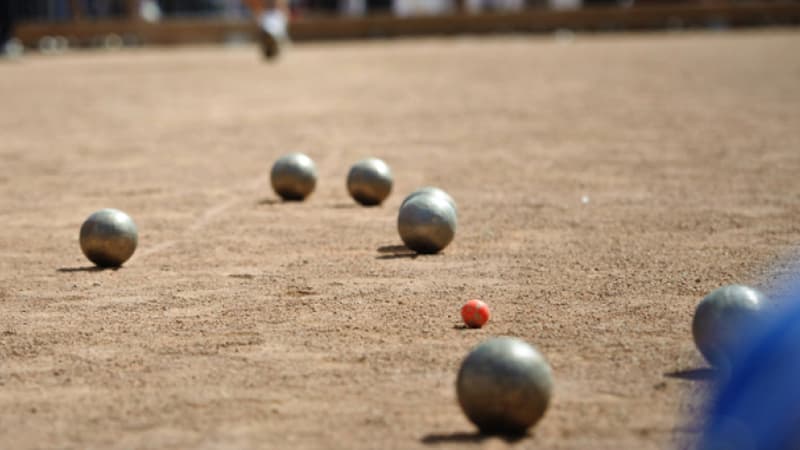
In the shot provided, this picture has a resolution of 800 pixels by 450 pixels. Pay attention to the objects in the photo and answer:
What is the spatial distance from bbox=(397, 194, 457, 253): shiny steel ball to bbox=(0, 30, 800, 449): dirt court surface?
0.16 meters

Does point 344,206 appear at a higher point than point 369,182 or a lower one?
lower

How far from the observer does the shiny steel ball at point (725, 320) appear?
584cm

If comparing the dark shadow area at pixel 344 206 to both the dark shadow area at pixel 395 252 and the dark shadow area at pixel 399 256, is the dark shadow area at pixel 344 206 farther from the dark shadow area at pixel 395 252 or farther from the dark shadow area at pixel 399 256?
the dark shadow area at pixel 399 256

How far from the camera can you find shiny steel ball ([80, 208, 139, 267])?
8891 millimetres

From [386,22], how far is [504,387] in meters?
49.3

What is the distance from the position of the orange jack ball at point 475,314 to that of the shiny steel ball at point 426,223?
7.05ft

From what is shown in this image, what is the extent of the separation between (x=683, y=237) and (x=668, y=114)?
10419mm

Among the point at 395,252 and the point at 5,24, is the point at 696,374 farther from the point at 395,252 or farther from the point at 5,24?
the point at 5,24

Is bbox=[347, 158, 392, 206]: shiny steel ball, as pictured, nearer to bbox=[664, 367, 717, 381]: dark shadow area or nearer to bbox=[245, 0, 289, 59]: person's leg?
bbox=[664, 367, 717, 381]: dark shadow area

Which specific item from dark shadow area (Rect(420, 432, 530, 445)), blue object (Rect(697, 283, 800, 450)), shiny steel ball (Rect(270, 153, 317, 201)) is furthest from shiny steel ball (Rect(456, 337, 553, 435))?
shiny steel ball (Rect(270, 153, 317, 201))

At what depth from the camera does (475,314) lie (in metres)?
6.98

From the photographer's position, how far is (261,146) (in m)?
17.0

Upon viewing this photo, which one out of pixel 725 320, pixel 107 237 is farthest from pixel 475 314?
pixel 107 237

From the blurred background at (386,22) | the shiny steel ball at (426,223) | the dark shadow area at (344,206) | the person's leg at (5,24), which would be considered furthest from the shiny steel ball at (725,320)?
the blurred background at (386,22)
